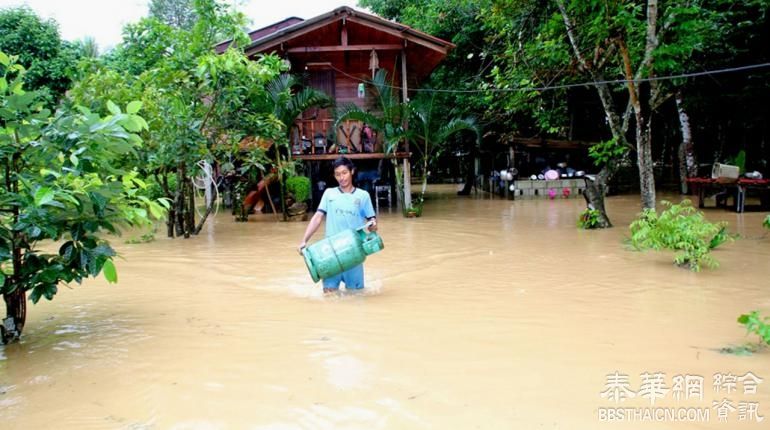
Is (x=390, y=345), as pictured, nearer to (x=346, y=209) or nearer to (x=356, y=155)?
(x=346, y=209)

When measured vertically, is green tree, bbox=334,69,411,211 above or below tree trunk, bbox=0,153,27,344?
above

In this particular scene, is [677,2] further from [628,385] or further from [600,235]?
[628,385]

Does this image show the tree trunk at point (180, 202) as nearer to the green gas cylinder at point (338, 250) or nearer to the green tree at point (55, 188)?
the green gas cylinder at point (338, 250)

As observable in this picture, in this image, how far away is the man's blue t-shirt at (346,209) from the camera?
5.34m

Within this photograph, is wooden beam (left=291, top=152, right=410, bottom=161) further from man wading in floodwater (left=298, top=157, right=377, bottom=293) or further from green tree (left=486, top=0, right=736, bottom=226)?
man wading in floodwater (left=298, top=157, right=377, bottom=293)

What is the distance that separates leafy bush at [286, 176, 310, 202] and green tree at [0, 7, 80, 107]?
764 cm

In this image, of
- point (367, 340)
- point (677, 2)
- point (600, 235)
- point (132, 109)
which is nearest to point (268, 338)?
point (367, 340)

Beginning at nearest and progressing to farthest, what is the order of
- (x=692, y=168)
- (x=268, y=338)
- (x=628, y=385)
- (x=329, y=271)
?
(x=628, y=385) → (x=268, y=338) → (x=329, y=271) → (x=692, y=168)

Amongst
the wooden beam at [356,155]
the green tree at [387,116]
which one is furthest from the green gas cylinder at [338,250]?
the wooden beam at [356,155]

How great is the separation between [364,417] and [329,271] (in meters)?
2.27

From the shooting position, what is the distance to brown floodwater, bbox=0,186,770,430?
119 inches

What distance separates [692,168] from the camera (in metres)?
15.5

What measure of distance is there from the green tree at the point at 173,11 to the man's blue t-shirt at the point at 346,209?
30.1 metres

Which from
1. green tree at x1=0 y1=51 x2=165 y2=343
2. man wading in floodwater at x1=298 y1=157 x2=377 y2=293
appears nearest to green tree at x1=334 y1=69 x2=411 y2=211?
man wading in floodwater at x1=298 y1=157 x2=377 y2=293
